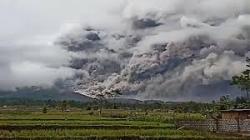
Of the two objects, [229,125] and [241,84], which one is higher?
[241,84]

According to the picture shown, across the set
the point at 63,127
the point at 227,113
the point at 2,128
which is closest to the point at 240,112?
the point at 227,113

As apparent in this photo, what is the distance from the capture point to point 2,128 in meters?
43.0

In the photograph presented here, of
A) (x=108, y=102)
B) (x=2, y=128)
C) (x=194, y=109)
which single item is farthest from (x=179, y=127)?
(x=108, y=102)

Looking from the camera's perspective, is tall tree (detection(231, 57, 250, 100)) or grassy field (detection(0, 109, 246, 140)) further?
tall tree (detection(231, 57, 250, 100))

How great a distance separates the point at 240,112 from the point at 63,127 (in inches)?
985

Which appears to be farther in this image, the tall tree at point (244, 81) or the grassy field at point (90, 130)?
the tall tree at point (244, 81)

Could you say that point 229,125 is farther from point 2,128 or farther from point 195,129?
point 2,128

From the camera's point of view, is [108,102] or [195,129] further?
[108,102]

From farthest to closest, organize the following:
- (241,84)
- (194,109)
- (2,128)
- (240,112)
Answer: (194,109)
(241,84)
(240,112)
(2,128)

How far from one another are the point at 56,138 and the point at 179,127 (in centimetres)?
2108

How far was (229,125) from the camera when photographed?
46875mm

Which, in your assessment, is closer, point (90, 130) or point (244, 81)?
point (90, 130)

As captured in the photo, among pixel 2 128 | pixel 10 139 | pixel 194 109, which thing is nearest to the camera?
pixel 10 139

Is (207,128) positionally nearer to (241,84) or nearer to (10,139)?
(10,139)
